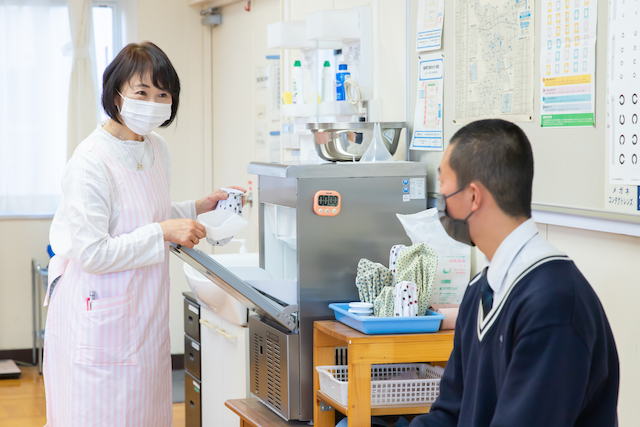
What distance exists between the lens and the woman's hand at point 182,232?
195 centimetres

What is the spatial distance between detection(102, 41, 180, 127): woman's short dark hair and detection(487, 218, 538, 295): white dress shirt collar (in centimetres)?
113

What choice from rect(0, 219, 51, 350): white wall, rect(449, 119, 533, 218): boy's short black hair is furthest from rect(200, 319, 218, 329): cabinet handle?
rect(0, 219, 51, 350): white wall

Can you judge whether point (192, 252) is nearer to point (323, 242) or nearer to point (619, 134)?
point (323, 242)

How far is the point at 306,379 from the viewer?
2135 mm

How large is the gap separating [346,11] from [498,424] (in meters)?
1.90

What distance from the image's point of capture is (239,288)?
205 cm

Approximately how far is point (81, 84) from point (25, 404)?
194 centimetres

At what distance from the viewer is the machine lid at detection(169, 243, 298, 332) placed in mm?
2000

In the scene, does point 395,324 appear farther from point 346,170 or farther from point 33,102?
point 33,102

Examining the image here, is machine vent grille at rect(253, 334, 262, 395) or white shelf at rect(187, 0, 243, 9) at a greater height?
white shelf at rect(187, 0, 243, 9)

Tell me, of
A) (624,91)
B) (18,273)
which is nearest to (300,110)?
(624,91)

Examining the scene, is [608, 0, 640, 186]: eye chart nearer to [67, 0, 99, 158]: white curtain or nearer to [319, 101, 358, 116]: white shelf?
[319, 101, 358, 116]: white shelf

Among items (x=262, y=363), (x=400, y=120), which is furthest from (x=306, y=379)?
(x=400, y=120)

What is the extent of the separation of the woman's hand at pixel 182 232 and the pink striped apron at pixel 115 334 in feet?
0.14
